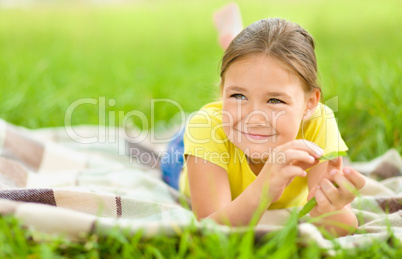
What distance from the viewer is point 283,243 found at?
1225mm

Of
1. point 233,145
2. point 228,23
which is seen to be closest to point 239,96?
point 233,145

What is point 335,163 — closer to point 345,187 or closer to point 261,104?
point 345,187

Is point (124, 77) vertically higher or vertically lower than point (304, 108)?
lower

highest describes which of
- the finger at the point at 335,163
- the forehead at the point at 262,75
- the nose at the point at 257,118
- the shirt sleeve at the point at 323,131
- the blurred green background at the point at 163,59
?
the forehead at the point at 262,75

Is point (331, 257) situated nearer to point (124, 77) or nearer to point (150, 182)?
point (150, 182)

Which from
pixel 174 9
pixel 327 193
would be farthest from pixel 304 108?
pixel 174 9

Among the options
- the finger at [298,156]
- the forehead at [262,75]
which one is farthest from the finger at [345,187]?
the forehead at [262,75]

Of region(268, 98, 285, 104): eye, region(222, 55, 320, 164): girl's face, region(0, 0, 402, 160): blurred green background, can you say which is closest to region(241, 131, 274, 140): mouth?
region(222, 55, 320, 164): girl's face

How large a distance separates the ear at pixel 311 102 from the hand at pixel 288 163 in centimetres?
34

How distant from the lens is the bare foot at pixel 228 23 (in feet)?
9.40

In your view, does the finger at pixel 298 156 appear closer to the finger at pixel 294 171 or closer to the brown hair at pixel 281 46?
the finger at pixel 294 171

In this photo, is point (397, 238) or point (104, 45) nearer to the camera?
point (397, 238)

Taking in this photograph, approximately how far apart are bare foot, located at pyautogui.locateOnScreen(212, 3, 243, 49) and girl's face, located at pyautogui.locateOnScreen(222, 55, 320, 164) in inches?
51.1

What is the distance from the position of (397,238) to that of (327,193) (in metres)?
0.23
